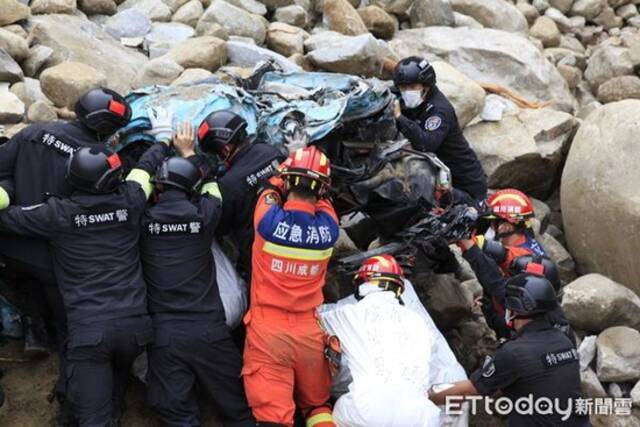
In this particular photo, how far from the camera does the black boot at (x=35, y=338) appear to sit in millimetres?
5781

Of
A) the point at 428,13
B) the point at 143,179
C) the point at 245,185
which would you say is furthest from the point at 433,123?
the point at 428,13

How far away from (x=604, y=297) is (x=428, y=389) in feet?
9.82

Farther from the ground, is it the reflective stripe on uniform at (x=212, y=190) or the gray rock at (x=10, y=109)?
the reflective stripe on uniform at (x=212, y=190)

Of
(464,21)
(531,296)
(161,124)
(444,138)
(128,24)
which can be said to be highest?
(161,124)

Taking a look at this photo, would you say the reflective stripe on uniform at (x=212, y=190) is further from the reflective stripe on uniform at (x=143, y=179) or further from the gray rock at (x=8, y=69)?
the gray rock at (x=8, y=69)

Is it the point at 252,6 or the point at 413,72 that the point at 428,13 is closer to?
the point at 252,6

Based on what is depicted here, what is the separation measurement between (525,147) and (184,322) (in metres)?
5.10

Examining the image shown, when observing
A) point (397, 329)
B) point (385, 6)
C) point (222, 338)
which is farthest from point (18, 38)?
point (385, 6)

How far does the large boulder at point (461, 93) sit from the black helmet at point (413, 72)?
1.79m

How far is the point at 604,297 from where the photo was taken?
25.9 feet

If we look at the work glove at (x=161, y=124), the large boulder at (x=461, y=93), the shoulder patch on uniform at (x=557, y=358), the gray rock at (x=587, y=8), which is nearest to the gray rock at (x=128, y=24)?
the large boulder at (x=461, y=93)

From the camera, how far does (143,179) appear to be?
18.7 feet

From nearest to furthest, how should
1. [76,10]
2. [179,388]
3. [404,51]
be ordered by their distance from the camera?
1. [179,388]
2. [76,10]
3. [404,51]

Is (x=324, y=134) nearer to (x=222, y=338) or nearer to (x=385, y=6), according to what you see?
(x=222, y=338)
